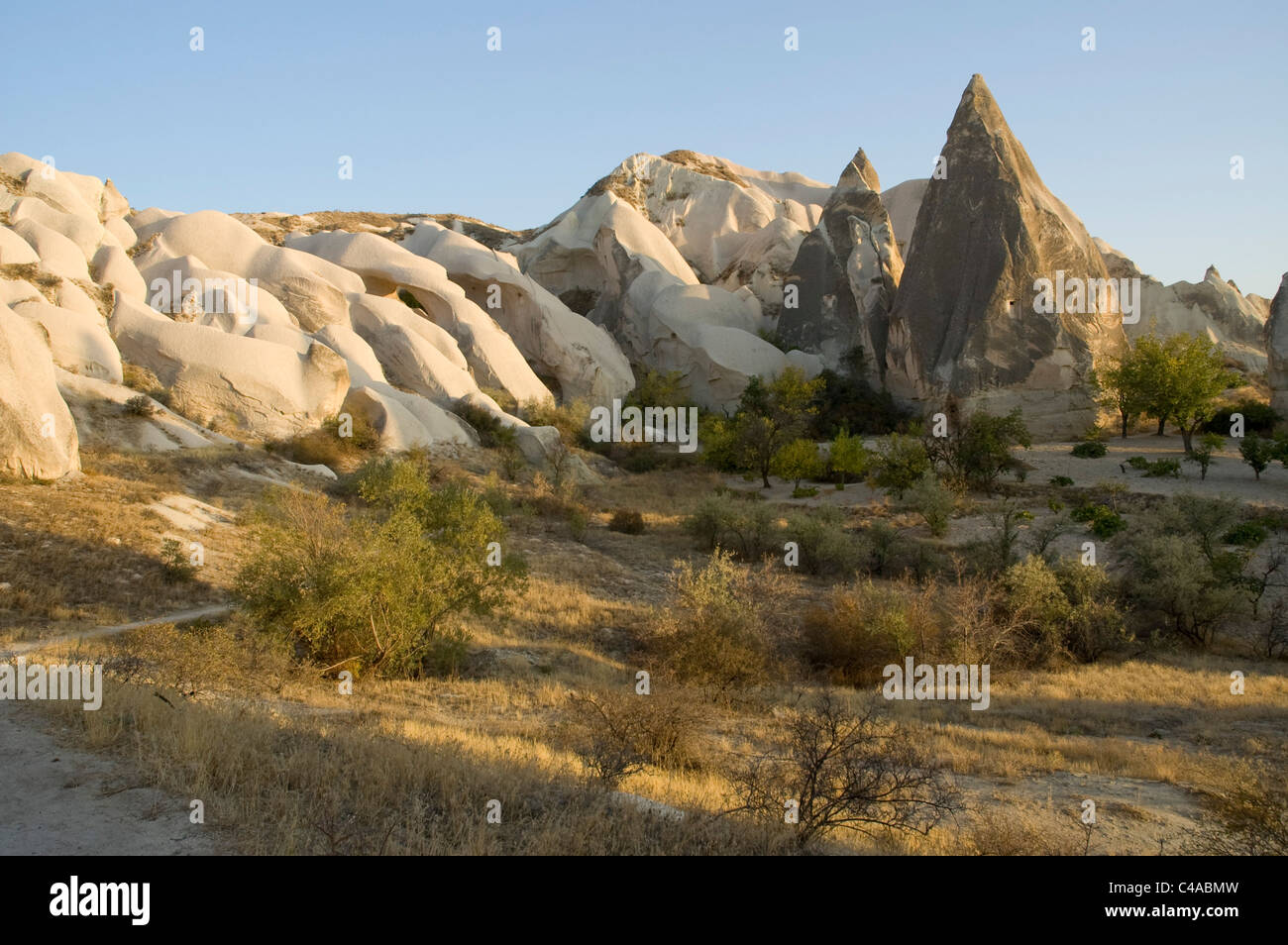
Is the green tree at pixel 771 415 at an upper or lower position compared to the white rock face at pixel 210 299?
lower

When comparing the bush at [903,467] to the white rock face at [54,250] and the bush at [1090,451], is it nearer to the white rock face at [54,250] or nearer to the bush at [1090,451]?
the bush at [1090,451]

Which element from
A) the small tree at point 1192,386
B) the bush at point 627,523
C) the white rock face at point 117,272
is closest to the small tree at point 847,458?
the bush at point 627,523

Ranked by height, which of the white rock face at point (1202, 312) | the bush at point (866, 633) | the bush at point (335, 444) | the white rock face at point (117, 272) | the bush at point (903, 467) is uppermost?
the white rock face at point (1202, 312)

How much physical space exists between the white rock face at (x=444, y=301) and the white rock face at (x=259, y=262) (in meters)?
1.92

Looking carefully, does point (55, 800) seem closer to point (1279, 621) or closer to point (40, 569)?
point (40, 569)

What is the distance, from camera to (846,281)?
36656mm

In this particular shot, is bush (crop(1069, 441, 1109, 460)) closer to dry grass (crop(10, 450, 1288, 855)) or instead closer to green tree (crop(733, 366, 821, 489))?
green tree (crop(733, 366, 821, 489))

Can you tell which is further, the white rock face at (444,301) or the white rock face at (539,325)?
the white rock face at (539,325)

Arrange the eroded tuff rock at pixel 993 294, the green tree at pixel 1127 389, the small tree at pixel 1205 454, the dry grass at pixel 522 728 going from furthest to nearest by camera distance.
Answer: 1. the eroded tuff rock at pixel 993 294
2. the green tree at pixel 1127 389
3. the small tree at pixel 1205 454
4. the dry grass at pixel 522 728

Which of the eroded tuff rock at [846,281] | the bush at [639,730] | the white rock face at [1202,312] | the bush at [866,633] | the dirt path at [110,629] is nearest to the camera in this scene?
the bush at [639,730]

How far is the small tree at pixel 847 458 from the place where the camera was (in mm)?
24609

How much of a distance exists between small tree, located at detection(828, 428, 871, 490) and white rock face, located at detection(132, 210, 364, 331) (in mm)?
17078

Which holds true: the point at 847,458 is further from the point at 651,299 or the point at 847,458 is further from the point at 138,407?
the point at 138,407

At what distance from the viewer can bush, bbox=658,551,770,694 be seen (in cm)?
1012
